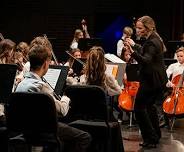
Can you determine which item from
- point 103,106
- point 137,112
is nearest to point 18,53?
point 137,112

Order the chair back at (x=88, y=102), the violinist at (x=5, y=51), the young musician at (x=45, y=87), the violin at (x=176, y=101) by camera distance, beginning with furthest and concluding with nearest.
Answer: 1. the violin at (x=176, y=101)
2. the violinist at (x=5, y=51)
3. the chair back at (x=88, y=102)
4. the young musician at (x=45, y=87)

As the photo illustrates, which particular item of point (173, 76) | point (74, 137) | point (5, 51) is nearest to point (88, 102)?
point (74, 137)

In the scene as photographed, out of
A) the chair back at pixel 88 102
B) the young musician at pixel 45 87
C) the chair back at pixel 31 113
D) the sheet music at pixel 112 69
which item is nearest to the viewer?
the chair back at pixel 31 113

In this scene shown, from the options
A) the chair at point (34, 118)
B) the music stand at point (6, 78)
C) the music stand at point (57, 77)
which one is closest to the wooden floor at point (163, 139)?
the music stand at point (57, 77)

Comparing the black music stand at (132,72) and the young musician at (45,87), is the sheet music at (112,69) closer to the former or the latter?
the black music stand at (132,72)

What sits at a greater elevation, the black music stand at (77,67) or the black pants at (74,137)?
the black music stand at (77,67)

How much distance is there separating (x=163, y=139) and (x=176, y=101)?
2.04ft

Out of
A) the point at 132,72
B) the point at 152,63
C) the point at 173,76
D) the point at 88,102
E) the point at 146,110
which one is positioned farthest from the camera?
the point at 173,76

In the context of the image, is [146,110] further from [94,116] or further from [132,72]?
[94,116]

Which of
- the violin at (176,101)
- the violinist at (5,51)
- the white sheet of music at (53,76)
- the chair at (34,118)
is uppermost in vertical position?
the violinist at (5,51)

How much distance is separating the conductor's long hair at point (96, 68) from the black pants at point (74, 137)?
103 centimetres

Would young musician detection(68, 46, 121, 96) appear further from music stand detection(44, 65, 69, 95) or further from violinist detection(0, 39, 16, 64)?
violinist detection(0, 39, 16, 64)

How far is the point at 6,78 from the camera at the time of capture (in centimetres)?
406

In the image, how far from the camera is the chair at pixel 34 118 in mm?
3760
